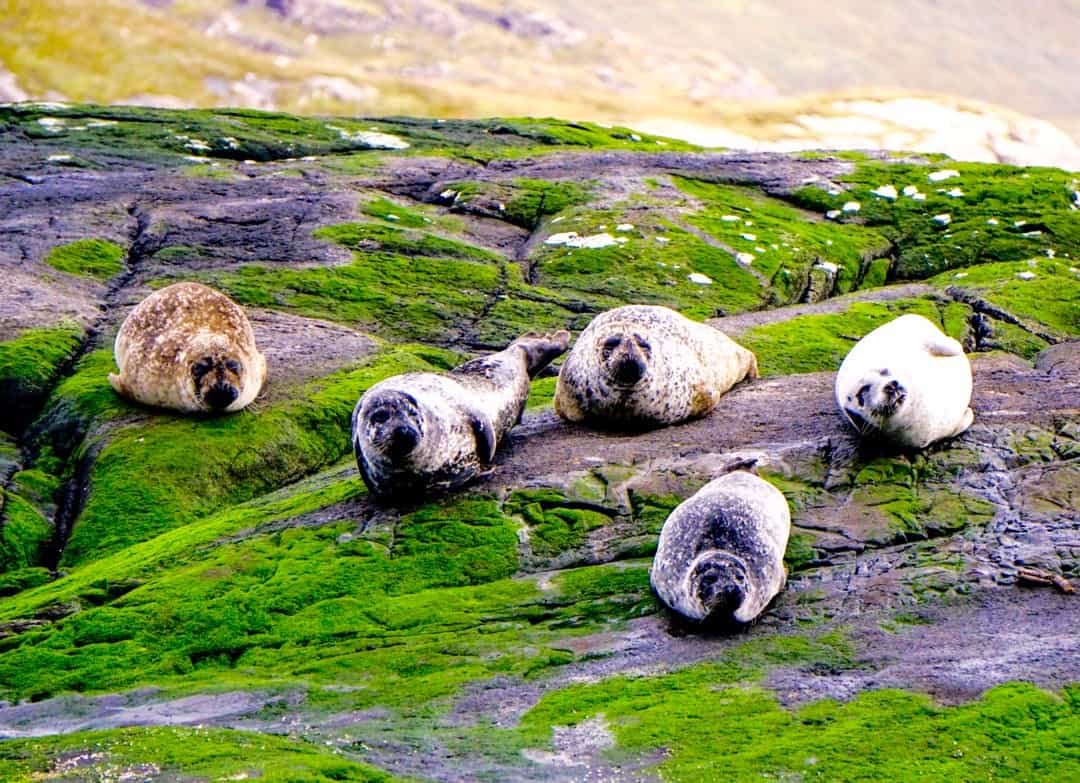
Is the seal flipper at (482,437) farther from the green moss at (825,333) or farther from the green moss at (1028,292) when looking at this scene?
the green moss at (1028,292)

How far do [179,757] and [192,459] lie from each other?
902 cm

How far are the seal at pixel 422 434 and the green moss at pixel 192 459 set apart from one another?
3.67m

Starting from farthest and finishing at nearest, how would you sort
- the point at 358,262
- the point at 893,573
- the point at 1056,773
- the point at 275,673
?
the point at 358,262 < the point at 893,573 < the point at 275,673 < the point at 1056,773

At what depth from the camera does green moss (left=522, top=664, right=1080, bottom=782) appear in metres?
8.45

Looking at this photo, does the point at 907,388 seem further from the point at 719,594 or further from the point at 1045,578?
the point at 719,594

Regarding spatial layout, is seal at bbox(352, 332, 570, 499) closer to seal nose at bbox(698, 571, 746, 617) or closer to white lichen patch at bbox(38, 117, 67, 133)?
seal nose at bbox(698, 571, 746, 617)

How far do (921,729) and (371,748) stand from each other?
3.50 meters

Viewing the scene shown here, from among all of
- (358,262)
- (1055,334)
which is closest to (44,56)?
(358,262)

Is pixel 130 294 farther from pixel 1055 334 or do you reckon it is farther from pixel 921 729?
pixel 921 729

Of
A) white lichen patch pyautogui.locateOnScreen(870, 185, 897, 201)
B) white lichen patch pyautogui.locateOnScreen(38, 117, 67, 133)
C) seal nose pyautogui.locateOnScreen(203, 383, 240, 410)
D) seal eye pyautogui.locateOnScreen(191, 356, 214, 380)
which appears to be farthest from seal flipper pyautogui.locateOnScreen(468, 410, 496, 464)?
white lichen patch pyautogui.locateOnScreen(38, 117, 67, 133)

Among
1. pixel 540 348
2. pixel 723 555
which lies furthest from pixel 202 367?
pixel 723 555

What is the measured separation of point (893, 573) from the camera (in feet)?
37.8

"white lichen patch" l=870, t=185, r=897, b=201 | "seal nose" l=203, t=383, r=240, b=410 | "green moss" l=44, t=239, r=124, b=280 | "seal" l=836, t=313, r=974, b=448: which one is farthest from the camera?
"white lichen patch" l=870, t=185, r=897, b=201

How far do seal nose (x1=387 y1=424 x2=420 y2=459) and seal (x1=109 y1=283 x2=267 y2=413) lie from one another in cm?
551
